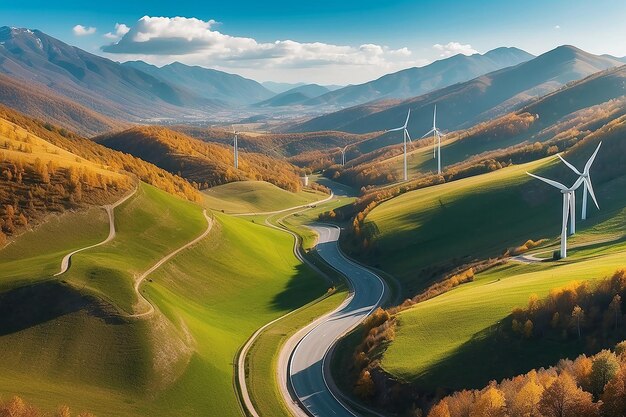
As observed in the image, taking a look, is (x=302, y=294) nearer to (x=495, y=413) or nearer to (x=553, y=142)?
(x=495, y=413)

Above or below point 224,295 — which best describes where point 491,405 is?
above

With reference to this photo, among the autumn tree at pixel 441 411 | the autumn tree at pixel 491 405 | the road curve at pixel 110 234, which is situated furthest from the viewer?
the road curve at pixel 110 234

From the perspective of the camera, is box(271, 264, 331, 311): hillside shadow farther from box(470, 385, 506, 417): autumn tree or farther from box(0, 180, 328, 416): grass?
box(470, 385, 506, 417): autumn tree

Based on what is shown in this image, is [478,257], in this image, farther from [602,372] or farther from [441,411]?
[602,372]

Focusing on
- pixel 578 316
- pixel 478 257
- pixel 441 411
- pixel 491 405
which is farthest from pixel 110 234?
pixel 578 316

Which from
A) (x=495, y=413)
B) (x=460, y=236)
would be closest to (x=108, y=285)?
(x=495, y=413)

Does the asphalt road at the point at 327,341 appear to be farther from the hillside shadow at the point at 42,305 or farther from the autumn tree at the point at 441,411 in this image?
the hillside shadow at the point at 42,305

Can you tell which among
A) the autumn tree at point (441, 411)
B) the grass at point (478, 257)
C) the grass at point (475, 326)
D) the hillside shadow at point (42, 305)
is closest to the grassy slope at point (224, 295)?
the hillside shadow at point (42, 305)
